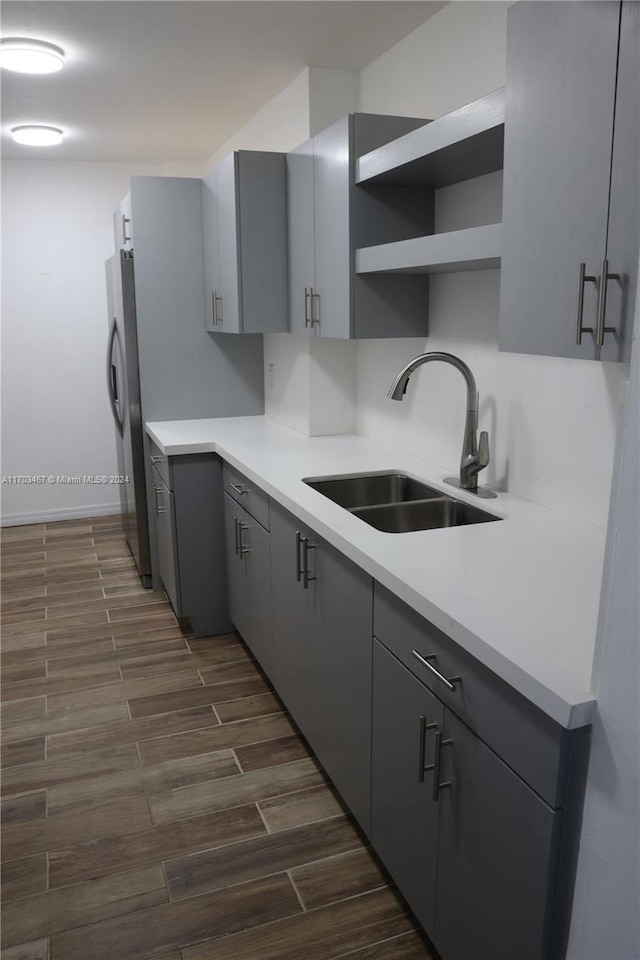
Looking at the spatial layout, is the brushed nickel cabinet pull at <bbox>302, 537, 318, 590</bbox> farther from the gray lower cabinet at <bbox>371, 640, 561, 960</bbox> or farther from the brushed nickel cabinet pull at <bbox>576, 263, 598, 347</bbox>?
the brushed nickel cabinet pull at <bbox>576, 263, 598, 347</bbox>

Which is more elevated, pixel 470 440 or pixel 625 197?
pixel 625 197

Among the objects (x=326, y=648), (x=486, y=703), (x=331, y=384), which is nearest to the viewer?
(x=486, y=703)

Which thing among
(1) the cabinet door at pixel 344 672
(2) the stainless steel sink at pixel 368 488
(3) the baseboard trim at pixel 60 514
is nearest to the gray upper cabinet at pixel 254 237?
(2) the stainless steel sink at pixel 368 488

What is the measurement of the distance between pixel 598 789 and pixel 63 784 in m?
1.86

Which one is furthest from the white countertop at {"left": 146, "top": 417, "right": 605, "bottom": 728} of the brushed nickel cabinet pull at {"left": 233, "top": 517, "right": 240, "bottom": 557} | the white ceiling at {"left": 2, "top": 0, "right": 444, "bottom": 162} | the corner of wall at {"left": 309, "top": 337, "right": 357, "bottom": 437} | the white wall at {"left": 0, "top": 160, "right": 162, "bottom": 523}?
the white wall at {"left": 0, "top": 160, "right": 162, "bottom": 523}

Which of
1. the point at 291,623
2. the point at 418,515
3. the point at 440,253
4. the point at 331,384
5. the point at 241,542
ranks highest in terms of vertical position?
the point at 440,253

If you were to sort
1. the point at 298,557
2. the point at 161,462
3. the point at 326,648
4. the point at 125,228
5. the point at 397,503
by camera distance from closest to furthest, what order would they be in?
the point at 326,648 → the point at 298,557 → the point at 397,503 → the point at 161,462 → the point at 125,228

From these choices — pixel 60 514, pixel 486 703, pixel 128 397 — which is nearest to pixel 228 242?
pixel 128 397

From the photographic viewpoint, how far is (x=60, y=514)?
18.4ft

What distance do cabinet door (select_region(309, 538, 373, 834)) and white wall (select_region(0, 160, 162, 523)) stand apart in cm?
379

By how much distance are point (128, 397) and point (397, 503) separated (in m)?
1.98

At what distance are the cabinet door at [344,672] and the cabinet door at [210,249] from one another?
1.87 meters

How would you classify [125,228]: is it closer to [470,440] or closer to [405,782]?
[470,440]

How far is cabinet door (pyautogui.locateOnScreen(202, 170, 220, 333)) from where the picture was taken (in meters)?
3.53
